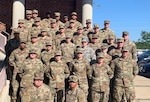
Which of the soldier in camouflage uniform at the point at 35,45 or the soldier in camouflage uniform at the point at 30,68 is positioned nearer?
the soldier in camouflage uniform at the point at 30,68

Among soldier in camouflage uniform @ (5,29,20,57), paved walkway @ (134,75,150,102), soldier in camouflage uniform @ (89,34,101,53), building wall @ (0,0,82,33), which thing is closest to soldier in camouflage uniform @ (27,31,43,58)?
soldier in camouflage uniform @ (5,29,20,57)

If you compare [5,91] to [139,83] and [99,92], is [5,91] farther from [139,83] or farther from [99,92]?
[139,83]

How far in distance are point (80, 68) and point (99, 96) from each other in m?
0.88

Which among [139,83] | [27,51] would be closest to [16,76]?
[27,51]

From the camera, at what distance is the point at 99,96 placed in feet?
27.5

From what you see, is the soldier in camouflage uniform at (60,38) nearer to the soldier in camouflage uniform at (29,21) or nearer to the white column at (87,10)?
the soldier in camouflage uniform at (29,21)

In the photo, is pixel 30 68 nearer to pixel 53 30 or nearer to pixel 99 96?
pixel 99 96

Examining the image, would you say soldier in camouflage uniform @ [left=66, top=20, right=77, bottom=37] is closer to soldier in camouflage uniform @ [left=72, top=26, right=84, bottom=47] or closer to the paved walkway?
soldier in camouflage uniform @ [left=72, top=26, right=84, bottom=47]

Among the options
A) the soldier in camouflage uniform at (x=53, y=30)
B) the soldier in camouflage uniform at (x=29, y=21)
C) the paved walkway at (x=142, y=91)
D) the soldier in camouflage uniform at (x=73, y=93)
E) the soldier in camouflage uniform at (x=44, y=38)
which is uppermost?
the soldier in camouflage uniform at (x=29, y=21)

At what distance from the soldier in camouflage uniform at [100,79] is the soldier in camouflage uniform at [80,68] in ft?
0.61

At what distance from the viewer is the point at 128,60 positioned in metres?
8.65

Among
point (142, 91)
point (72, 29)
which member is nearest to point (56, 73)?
point (72, 29)

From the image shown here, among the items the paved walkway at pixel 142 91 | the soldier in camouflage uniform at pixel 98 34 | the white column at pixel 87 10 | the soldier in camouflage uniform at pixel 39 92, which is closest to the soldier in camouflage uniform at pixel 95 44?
the soldier in camouflage uniform at pixel 98 34

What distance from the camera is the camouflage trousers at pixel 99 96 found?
8328 mm
